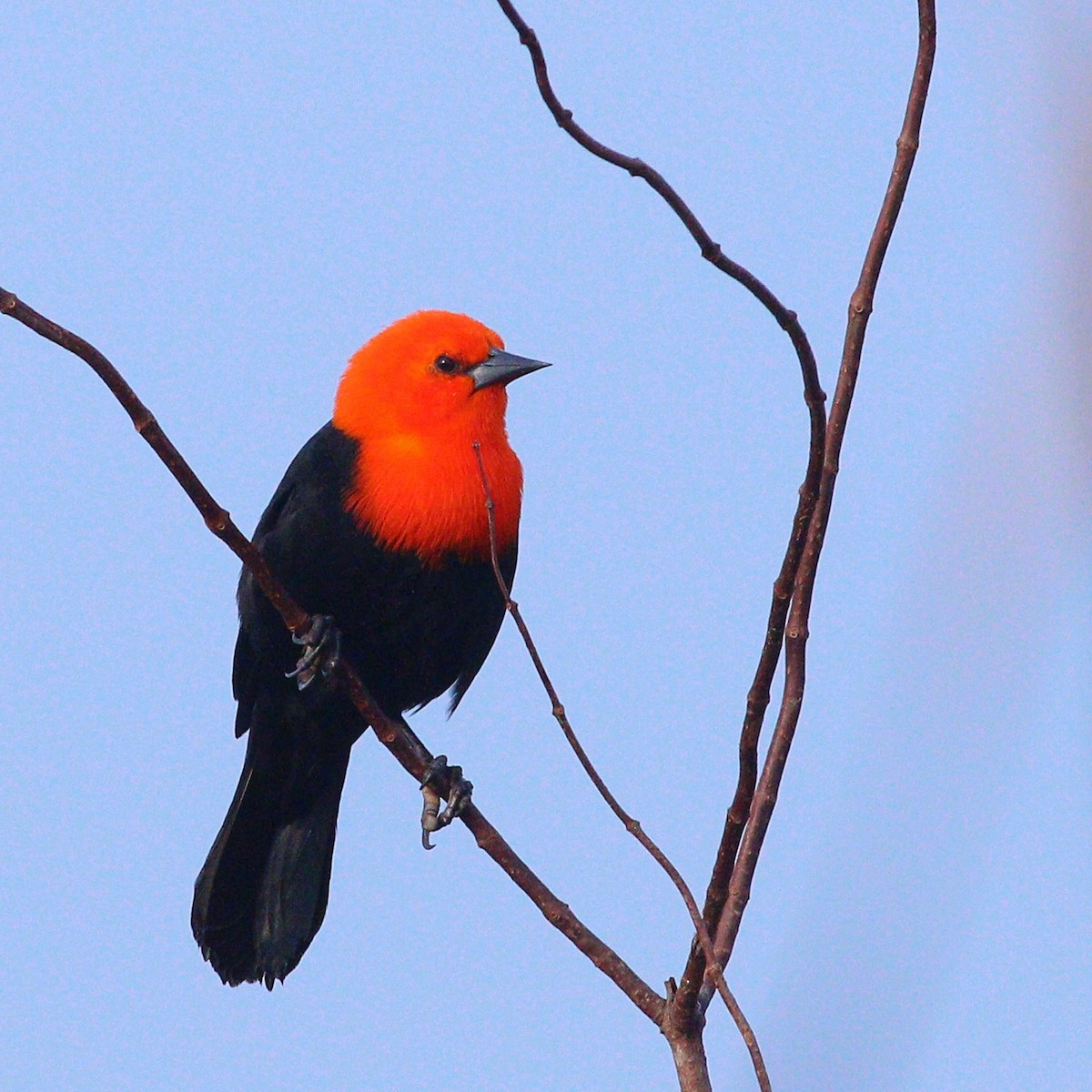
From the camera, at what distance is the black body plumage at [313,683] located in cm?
454

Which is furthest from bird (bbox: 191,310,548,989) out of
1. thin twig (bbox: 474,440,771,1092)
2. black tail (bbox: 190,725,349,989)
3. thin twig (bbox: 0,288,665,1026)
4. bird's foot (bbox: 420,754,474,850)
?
thin twig (bbox: 474,440,771,1092)

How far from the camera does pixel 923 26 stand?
8.51ft

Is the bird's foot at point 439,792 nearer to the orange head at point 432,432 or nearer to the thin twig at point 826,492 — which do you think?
the orange head at point 432,432

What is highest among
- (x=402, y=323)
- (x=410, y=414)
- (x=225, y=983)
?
(x=402, y=323)

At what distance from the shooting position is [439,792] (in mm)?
4375

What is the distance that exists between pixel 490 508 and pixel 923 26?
4.76 feet

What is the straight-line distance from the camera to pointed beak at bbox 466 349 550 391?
4.82 meters

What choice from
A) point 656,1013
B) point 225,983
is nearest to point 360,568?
point 225,983

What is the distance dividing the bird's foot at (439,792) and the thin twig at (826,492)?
1.39m

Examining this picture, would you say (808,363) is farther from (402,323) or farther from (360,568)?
(402,323)

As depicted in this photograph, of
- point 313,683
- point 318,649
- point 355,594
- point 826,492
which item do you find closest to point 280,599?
point 318,649

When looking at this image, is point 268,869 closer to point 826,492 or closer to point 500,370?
point 500,370

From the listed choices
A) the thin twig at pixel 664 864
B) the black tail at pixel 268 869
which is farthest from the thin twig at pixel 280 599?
the black tail at pixel 268 869

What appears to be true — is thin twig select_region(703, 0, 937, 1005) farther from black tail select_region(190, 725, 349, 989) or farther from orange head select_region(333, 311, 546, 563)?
black tail select_region(190, 725, 349, 989)
